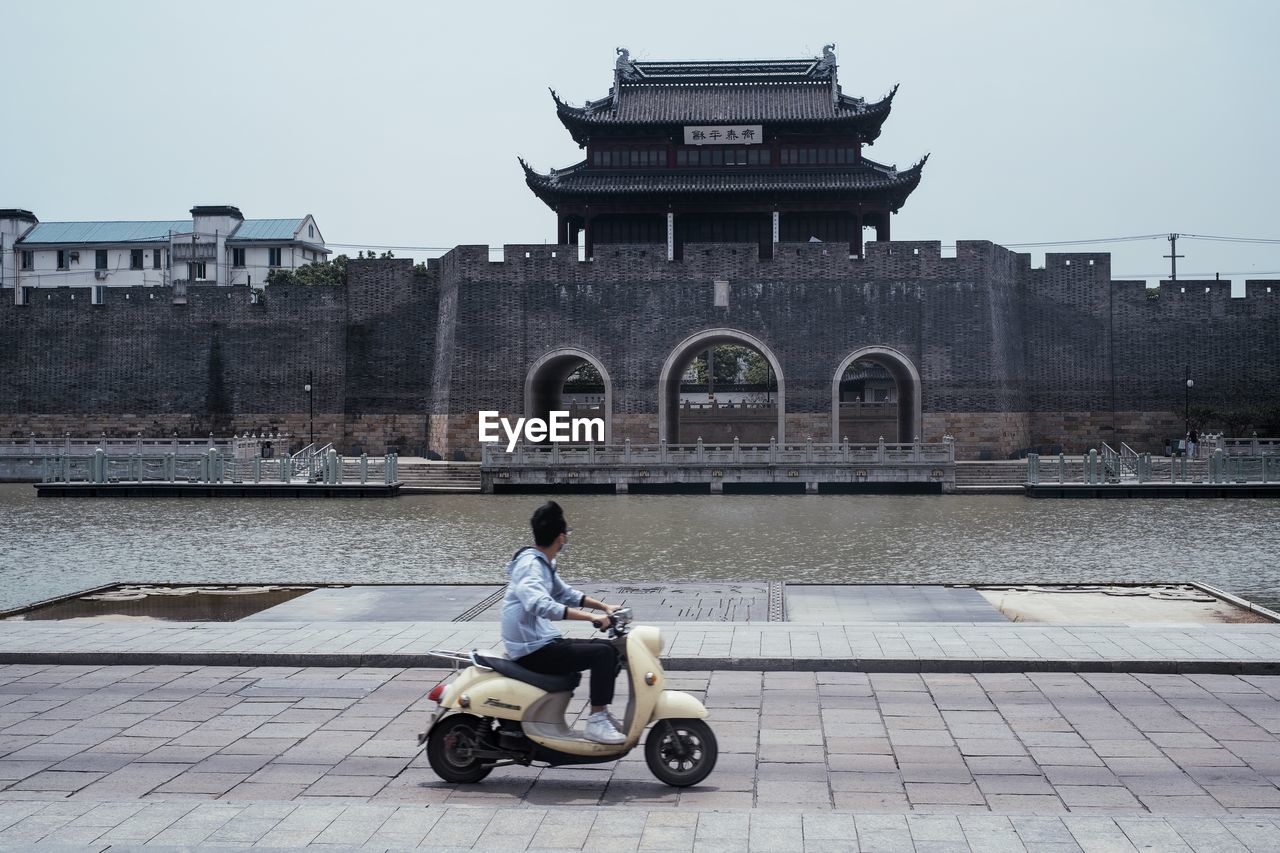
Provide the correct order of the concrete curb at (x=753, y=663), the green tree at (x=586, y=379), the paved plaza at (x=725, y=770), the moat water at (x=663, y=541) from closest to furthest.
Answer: the paved plaza at (x=725, y=770) < the concrete curb at (x=753, y=663) < the moat water at (x=663, y=541) < the green tree at (x=586, y=379)

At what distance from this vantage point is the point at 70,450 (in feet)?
107

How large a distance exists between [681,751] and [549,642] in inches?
29.4

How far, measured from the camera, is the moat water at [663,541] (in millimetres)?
14945

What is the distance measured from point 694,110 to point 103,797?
3344cm

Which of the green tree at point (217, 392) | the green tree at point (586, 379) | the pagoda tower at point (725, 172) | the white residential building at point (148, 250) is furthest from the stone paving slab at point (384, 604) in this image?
the white residential building at point (148, 250)

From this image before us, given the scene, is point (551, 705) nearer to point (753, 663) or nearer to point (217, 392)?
point (753, 663)

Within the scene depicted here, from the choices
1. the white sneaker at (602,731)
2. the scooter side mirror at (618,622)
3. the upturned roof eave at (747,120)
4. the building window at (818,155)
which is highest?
the upturned roof eave at (747,120)

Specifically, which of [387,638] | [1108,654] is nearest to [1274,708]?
[1108,654]

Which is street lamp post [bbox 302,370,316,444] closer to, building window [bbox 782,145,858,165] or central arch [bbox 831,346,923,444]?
central arch [bbox 831,346,923,444]

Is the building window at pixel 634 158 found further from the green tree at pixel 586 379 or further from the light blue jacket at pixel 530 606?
the light blue jacket at pixel 530 606

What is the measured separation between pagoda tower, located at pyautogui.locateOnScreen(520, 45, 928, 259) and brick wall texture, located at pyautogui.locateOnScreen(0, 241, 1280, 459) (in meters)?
2.74

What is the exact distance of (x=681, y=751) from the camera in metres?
5.48

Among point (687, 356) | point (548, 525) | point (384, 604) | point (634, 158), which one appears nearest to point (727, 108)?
point (634, 158)

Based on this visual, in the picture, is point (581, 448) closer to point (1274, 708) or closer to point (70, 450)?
point (70, 450)
